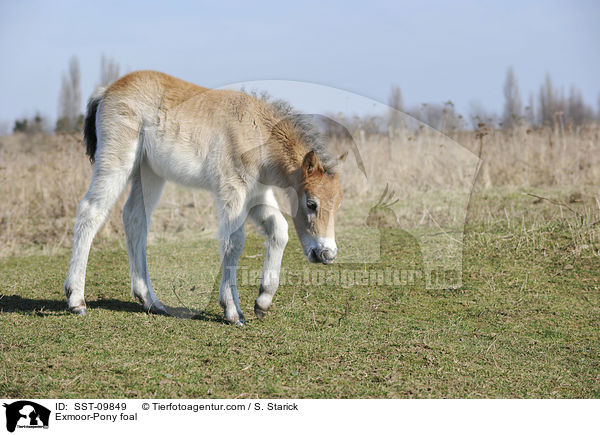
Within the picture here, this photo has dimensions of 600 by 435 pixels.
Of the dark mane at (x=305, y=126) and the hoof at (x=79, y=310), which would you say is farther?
the hoof at (x=79, y=310)

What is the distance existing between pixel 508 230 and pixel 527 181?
13.9 ft

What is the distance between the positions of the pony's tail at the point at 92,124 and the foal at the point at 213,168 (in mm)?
17

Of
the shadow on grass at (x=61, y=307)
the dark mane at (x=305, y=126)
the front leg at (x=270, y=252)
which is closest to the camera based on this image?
the dark mane at (x=305, y=126)

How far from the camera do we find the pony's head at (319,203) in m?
5.62

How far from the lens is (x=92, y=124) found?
728cm

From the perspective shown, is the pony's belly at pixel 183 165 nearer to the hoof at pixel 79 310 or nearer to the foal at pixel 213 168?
the foal at pixel 213 168

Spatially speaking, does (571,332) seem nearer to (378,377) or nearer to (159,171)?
(378,377)

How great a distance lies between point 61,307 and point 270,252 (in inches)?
103

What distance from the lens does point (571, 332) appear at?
6203 millimetres

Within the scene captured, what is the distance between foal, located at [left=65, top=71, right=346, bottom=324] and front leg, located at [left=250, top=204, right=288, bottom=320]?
1 cm

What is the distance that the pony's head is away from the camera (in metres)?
5.62

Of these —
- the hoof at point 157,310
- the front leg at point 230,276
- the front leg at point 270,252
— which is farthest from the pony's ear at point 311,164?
the hoof at point 157,310
